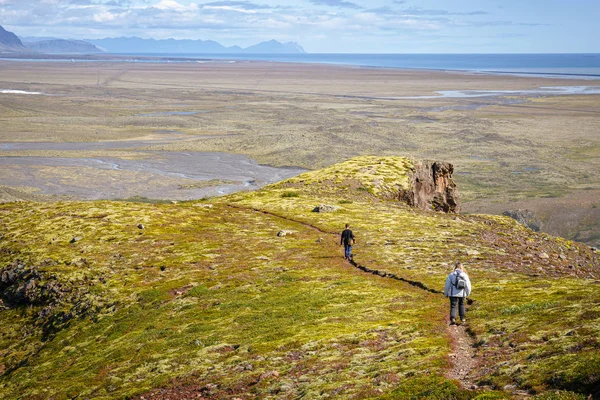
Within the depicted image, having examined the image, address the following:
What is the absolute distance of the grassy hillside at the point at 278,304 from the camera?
2261 centimetres

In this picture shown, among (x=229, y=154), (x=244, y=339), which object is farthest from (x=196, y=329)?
(x=229, y=154)

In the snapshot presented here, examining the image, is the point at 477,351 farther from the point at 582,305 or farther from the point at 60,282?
the point at 60,282

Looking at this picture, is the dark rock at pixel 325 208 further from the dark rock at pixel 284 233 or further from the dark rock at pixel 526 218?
the dark rock at pixel 526 218

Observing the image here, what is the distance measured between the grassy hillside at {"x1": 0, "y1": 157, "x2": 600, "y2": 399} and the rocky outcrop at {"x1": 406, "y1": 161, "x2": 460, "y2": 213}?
1157 cm

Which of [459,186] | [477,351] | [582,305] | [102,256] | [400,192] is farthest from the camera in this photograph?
[459,186]

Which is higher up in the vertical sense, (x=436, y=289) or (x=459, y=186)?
(x=436, y=289)

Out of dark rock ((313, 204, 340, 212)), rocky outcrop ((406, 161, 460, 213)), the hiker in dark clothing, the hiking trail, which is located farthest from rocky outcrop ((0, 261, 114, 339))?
rocky outcrop ((406, 161, 460, 213))

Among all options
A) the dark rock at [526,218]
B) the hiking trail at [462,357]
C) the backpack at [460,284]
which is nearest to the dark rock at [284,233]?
the hiking trail at [462,357]

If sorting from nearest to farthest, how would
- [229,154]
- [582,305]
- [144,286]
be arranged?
[582,305]
[144,286]
[229,154]

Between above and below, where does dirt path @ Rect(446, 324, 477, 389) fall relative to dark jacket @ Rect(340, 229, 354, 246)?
below

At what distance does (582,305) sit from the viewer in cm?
2527

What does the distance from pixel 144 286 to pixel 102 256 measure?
7.31 m

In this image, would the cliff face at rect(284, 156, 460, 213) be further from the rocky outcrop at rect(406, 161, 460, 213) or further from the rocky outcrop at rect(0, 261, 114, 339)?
the rocky outcrop at rect(0, 261, 114, 339)

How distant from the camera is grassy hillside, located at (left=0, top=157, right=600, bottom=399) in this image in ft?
74.2
